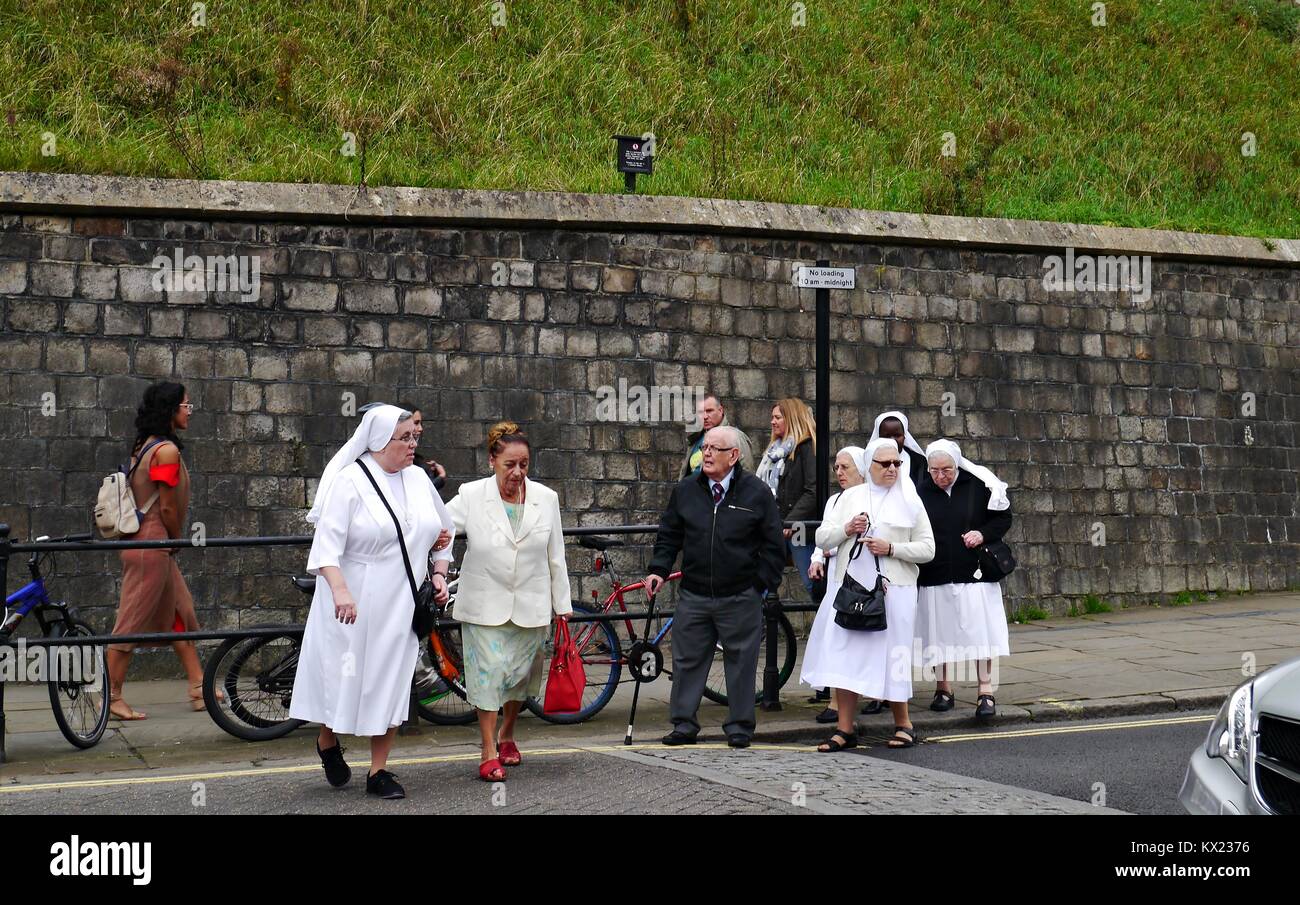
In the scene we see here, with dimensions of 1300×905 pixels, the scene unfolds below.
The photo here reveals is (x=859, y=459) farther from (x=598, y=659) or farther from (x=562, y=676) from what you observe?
(x=562, y=676)

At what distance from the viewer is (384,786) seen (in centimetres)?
663

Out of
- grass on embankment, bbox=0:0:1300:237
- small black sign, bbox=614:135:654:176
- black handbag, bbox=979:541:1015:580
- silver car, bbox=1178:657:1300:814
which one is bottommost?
silver car, bbox=1178:657:1300:814

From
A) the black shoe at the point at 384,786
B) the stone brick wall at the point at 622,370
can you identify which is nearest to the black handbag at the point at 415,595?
the black shoe at the point at 384,786

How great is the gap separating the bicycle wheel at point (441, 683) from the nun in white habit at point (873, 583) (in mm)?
2208

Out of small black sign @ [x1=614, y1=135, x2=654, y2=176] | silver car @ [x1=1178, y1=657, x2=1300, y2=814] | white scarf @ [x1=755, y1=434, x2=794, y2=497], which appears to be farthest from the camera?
small black sign @ [x1=614, y1=135, x2=654, y2=176]

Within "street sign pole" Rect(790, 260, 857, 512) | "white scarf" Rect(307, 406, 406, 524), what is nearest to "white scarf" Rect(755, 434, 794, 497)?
"street sign pole" Rect(790, 260, 857, 512)

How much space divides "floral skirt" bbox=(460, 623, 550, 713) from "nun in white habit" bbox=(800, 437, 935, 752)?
182 centimetres

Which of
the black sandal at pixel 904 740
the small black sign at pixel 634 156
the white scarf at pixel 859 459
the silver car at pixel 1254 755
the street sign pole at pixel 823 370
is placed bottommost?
the black sandal at pixel 904 740

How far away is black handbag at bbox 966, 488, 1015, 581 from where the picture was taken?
30.5ft

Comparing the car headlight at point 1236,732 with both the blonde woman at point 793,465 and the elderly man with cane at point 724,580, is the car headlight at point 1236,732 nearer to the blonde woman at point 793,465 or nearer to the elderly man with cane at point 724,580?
the elderly man with cane at point 724,580

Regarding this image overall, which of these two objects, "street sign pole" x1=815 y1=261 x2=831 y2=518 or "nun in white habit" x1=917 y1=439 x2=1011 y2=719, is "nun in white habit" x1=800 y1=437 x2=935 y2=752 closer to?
"nun in white habit" x1=917 y1=439 x2=1011 y2=719

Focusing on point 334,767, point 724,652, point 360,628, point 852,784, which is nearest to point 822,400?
point 724,652

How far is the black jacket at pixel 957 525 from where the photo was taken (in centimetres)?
930

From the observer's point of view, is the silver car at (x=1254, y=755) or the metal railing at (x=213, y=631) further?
the metal railing at (x=213, y=631)
